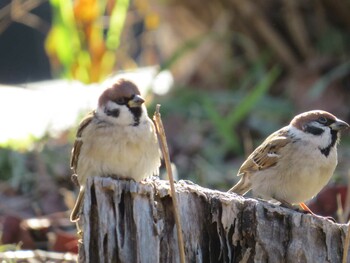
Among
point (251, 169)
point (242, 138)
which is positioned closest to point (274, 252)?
point (251, 169)

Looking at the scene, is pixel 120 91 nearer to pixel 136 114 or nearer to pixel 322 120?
pixel 136 114

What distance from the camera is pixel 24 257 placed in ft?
13.4

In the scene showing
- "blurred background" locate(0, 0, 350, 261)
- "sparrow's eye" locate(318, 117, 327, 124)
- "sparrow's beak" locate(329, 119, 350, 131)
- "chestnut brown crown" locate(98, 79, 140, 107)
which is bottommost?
"sparrow's beak" locate(329, 119, 350, 131)

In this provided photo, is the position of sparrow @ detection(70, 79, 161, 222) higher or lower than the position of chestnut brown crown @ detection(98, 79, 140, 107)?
lower

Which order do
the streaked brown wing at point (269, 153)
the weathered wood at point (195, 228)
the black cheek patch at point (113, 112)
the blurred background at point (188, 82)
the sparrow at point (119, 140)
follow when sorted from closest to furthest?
the weathered wood at point (195, 228)
the sparrow at point (119, 140)
the black cheek patch at point (113, 112)
the streaked brown wing at point (269, 153)
the blurred background at point (188, 82)

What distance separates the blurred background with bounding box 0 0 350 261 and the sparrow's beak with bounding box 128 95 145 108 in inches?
55.0

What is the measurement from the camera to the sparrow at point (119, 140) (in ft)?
12.5

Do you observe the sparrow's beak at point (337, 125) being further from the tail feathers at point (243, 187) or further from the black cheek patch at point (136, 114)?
the black cheek patch at point (136, 114)

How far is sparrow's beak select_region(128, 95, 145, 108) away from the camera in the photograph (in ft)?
12.6

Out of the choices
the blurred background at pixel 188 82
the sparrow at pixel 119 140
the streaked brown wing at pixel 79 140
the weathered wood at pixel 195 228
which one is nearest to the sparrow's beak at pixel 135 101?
the sparrow at pixel 119 140

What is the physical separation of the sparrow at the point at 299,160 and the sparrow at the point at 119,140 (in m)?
0.60

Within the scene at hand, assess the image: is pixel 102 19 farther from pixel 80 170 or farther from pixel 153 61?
pixel 80 170

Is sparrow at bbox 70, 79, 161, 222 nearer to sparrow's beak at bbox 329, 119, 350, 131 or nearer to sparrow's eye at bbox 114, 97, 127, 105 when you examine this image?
sparrow's eye at bbox 114, 97, 127, 105

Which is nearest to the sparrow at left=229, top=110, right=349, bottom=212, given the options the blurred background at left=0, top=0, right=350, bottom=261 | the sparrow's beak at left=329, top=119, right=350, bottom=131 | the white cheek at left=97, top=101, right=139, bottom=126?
the sparrow's beak at left=329, top=119, right=350, bottom=131
